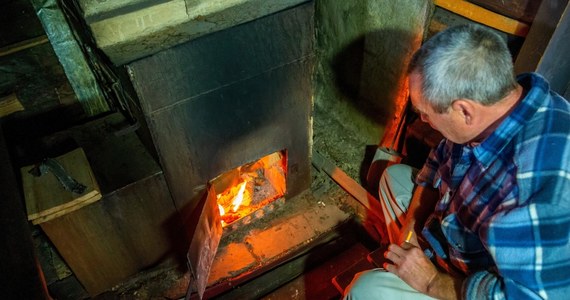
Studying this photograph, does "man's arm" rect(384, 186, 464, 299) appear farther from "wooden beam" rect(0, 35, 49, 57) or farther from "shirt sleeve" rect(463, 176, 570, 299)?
"wooden beam" rect(0, 35, 49, 57)

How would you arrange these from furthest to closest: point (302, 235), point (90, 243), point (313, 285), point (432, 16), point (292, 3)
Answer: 1. point (302, 235)
2. point (313, 285)
3. point (432, 16)
4. point (90, 243)
5. point (292, 3)

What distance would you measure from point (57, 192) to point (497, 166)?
324 centimetres

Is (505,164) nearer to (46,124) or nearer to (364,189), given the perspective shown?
(364,189)

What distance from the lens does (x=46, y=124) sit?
430 centimetres

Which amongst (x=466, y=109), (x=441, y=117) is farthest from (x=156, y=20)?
(x=466, y=109)

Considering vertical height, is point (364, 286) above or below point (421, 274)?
below

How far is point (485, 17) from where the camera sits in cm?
345

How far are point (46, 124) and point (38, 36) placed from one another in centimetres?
101

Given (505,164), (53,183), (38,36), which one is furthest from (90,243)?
(505,164)

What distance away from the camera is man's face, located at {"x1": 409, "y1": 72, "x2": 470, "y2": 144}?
2.29 metres

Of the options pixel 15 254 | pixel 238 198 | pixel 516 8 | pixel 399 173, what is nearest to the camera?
pixel 15 254

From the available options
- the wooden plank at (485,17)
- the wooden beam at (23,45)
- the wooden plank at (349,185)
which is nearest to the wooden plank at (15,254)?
the wooden beam at (23,45)

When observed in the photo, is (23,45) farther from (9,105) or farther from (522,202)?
(522,202)

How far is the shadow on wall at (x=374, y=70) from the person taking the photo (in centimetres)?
429
